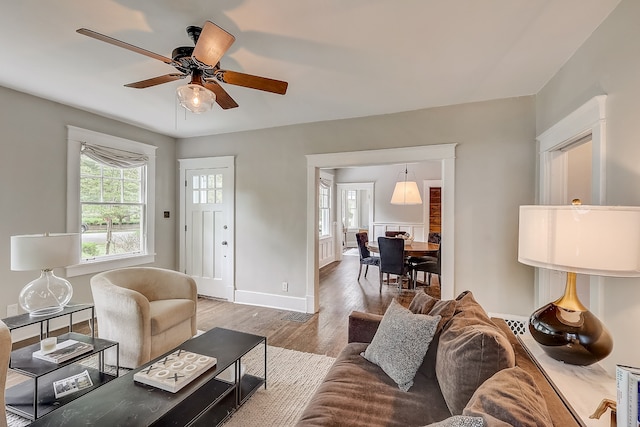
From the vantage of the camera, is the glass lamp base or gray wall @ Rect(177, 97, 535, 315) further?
gray wall @ Rect(177, 97, 535, 315)

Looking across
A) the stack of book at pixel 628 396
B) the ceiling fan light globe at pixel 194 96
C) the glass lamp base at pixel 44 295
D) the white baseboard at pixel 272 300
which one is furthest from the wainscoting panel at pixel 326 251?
the stack of book at pixel 628 396

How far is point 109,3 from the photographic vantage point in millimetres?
1732

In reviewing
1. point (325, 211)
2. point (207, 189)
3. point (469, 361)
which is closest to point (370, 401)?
point (469, 361)

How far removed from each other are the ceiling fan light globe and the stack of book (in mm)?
2367

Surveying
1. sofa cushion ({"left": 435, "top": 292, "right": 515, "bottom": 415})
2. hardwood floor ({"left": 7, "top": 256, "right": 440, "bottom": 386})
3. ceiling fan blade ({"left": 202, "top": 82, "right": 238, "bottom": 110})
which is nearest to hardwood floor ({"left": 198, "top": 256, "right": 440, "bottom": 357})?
hardwood floor ({"left": 7, "top": 256, "right": 440, "bottom": 386})

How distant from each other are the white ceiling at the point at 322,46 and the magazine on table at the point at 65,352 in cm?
218

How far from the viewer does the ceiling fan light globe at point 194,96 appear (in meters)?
1.90

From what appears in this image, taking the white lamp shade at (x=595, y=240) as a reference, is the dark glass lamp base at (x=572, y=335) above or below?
below

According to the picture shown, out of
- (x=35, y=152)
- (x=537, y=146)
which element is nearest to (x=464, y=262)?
(x=537, y=146)

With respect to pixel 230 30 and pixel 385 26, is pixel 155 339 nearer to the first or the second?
pixel 230 30

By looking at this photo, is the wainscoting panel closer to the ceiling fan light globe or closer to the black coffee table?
the black coffee table

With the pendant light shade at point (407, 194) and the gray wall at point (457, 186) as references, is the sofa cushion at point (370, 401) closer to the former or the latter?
the gray wall at point (457, 186)

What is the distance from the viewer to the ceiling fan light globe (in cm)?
190

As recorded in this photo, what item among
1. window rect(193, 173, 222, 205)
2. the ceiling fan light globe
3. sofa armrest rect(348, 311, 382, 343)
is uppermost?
the ceiling fan light globe
